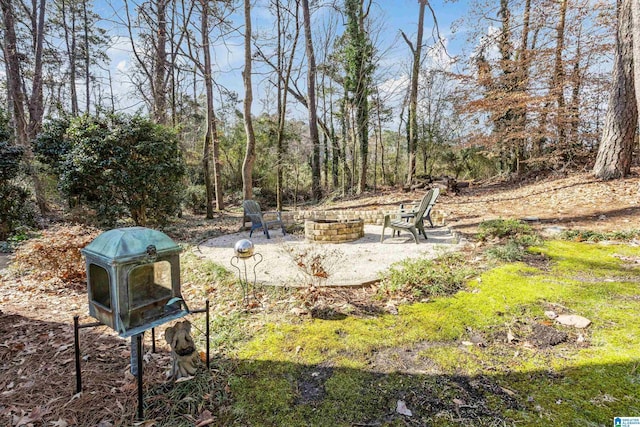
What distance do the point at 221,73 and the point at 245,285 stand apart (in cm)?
754

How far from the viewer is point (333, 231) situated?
215 inches

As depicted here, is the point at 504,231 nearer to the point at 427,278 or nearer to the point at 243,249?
the point at 427,278

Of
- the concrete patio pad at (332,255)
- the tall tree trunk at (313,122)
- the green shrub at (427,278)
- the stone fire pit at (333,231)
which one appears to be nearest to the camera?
the green shrub at (427,278)

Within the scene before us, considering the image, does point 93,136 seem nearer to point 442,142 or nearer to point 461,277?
point 461,277

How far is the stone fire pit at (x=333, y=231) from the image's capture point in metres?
5.47

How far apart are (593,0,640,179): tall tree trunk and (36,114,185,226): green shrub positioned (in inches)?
360

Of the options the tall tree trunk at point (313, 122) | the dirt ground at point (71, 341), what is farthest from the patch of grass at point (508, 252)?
the tall tree trunk at point (313, 122)

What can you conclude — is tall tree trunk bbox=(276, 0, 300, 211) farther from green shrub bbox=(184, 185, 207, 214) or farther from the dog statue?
the dog statue

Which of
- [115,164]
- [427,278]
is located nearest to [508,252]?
[427,278]

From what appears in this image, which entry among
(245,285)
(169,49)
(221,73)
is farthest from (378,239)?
(169,49)

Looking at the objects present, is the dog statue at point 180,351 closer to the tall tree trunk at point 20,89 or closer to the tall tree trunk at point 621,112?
the tall tree trunk at point 20,89

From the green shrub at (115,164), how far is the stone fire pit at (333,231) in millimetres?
3490

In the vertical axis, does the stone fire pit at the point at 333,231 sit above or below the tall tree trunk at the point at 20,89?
below

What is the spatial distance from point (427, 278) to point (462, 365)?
Answer: 1.29 metres
